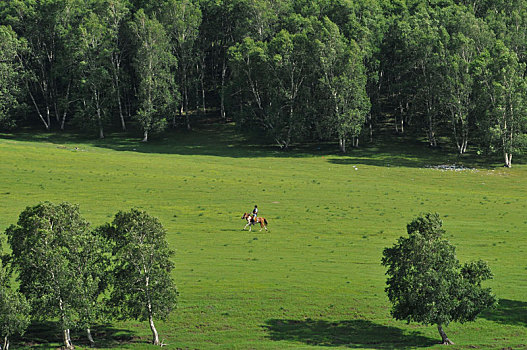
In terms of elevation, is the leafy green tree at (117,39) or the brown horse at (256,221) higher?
the leafy green tree at (117,39)

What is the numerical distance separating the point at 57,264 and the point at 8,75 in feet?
313

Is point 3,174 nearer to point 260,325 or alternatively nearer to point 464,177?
point 260,325

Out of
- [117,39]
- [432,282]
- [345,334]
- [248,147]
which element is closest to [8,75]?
[117,39]

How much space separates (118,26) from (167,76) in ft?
62.0

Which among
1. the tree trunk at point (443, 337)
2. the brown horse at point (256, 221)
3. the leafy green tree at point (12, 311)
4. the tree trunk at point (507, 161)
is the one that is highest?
the tree trunk at point (507, 161)

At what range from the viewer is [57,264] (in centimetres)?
3609

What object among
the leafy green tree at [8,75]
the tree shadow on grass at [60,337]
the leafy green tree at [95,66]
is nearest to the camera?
the tree shadow on grass at [60,337]

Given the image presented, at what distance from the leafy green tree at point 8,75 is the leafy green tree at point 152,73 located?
23.2 m

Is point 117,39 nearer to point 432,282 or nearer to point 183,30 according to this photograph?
point 183,30

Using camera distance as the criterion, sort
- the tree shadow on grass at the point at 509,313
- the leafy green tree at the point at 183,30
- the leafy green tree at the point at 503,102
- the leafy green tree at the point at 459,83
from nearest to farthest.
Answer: the tree shadow on grass at the point at 509,313, the leafy green tree at the point at 503,102, the leafy green tree at the point at 459,83, the leafy green tree at the point at 183,30

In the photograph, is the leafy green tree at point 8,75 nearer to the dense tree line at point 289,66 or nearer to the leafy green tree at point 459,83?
the dense tree line at point 289,66

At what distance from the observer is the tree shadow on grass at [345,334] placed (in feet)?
127

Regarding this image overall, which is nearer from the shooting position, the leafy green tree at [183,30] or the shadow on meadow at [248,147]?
the shadow on meadow at [248,147]

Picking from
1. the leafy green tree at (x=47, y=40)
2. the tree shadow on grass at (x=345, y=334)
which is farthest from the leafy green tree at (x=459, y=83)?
the tree shadow on grass at (x=345, y=334)
